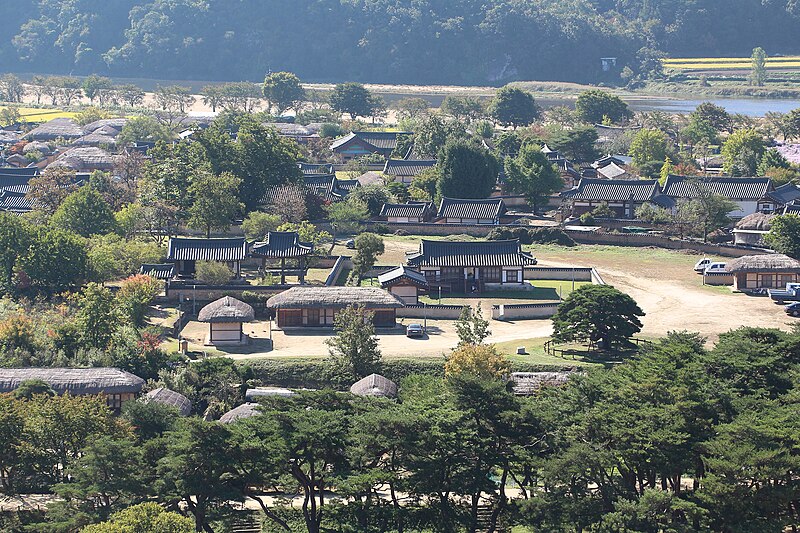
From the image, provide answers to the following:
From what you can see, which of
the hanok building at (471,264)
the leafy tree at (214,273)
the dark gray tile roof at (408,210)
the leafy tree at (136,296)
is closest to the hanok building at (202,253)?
the leafy tree at (214,273)

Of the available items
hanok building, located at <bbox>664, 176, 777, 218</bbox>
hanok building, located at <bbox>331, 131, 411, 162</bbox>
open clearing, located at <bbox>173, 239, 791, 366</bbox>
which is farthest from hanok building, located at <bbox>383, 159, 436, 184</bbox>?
open clearing, located at <bbox>173, 239, 791, 366</bbox>

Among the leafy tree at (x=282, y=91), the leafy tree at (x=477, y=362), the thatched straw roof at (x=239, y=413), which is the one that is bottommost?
the thatched straw roof at (x=239, y=413)

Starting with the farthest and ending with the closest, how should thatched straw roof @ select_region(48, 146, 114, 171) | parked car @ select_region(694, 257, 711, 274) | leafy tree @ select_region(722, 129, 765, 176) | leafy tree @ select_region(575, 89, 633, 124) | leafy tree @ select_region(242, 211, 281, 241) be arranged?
leafy tree @ select_region(575, 89, 633, 124) < thatched straw roof @ select_region(48, 146, 114, 171) < leafy tree @ select_region(722, 129, 765, 176) < leafy tree @ select_region(242, 211, 281, 241) < parked car @ select_region(694, 257, 711, 274)

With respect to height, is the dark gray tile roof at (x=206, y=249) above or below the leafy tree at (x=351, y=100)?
below

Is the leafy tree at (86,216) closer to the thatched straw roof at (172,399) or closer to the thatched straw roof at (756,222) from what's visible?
the thatched straw roof at (172,399)

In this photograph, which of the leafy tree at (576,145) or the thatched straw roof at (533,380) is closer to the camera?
the thatched straw roof at (533,380)

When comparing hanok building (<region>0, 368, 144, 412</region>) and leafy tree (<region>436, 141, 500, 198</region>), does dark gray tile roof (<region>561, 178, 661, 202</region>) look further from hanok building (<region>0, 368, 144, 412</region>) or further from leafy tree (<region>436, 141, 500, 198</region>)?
hanok building (<region>0, 368, 144, 412</region>)
